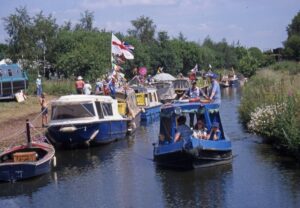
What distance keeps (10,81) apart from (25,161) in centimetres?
1832

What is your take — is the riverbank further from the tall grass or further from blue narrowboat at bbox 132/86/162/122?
blue narrowboat at bbox 132/86/162/122

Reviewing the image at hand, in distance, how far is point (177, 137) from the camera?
21.0 m

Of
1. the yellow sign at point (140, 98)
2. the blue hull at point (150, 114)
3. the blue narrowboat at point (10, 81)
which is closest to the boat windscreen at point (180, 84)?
the blue hull at point (150, 114)

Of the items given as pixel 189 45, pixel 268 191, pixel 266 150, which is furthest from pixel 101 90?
pixel 189 45

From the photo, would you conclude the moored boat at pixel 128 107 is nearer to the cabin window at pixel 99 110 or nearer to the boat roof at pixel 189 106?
the cabin window at pixel 99 110

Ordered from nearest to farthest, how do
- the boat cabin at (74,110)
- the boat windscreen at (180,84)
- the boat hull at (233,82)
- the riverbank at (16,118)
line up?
the boat cabin at (74,110) < the riverbank at (16,118) < the boat windscreen at (180,84) < the boat hull at (233,82)

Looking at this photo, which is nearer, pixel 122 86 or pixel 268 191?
pixel 268 191

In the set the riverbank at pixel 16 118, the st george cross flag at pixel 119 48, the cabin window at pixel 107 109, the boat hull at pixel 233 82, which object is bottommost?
the boat hull at pixel 233 82

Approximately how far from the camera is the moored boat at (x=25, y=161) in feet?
65.3

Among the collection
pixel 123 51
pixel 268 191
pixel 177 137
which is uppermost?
pixel 123 51

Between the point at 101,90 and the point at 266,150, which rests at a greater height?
the point at 101,90

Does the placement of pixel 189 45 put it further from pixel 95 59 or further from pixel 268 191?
pixel 268 191

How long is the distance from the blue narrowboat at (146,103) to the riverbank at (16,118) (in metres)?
6.32

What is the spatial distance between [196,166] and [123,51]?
18.0 m
